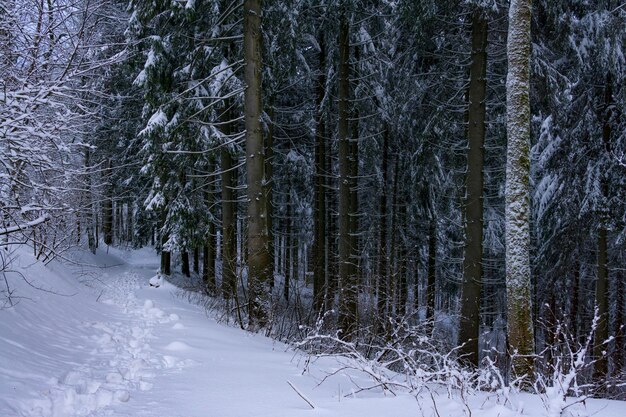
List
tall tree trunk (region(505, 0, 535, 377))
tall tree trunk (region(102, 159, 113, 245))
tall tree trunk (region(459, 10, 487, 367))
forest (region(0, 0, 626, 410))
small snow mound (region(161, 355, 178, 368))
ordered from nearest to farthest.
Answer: small snow mound (region(161, 355, 178, 368))
forest (region(0, 0, 626, 410))
tall tree trunk (region(505, 0, 535, 377))
tall tree trunk (region(102, 159, 113, 245))
tall tree trunk (region(459, 10, 487, 367))

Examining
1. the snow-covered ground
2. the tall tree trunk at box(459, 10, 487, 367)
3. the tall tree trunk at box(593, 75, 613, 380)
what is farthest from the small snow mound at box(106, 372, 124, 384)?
the tall tree trunk at box(593, 75, 613, 380)

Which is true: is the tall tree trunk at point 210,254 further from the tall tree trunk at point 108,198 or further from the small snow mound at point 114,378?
the small snow mound at point 114,378

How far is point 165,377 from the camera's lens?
4.13 metres

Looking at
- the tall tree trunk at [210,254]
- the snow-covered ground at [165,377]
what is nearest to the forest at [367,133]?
the tall tree trunk at [210,254]

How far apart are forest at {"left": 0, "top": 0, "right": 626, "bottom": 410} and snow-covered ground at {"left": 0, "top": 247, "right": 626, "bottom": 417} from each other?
48 centimetres

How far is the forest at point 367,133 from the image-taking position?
4957mm

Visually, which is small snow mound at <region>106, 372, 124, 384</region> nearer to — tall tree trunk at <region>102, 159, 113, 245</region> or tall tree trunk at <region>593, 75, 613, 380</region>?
tall tree trunk at <region>102, 159, 113, 245</region>

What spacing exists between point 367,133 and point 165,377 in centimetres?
1376

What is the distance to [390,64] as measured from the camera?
1228cm

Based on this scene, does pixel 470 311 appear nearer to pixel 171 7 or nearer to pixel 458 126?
pixel 458 126

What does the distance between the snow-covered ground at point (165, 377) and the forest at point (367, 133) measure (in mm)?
477

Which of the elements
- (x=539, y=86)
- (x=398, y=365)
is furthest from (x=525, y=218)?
(x=539, y=86)

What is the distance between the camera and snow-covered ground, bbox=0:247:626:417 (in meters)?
3.14

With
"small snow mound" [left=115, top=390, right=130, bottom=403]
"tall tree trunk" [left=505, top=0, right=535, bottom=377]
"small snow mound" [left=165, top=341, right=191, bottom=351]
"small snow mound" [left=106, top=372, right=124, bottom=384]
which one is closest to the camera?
"small snow mound" [left=115, top=390, right=130, bottom=403]
